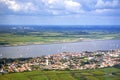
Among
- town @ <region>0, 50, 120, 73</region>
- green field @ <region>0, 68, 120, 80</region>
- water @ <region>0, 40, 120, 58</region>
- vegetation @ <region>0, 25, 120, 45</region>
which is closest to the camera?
green field @ <region>0, 68, 120, 80</region>

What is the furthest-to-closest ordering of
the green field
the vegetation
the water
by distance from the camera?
the water
the vegetation
the green field

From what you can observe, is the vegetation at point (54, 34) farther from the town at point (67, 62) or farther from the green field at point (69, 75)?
the green field at point (69, 75)

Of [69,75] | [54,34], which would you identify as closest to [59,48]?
[54,34]

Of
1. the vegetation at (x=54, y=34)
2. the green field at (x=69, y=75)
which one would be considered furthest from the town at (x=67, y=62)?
the vegetation at (x=54, y=34)

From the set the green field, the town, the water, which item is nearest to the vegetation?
the water

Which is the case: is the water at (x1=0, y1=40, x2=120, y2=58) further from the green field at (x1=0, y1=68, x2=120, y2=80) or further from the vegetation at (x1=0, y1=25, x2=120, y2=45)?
the green field at (x1=0, y1=68, x2=120, y2=80)

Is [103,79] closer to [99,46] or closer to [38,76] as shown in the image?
[38,76]

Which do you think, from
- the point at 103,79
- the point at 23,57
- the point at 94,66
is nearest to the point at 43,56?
the point at 23,57

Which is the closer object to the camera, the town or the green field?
the green field
